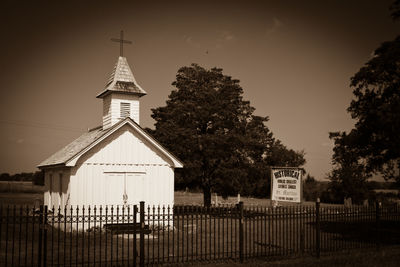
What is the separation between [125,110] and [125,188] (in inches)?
205

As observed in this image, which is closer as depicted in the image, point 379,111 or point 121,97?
point 379,111

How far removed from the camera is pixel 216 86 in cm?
3625

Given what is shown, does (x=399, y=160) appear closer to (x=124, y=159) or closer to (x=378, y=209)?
(x=378, y=209)

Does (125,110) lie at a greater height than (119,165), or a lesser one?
greater

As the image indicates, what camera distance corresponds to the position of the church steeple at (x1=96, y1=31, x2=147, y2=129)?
84.3 feet

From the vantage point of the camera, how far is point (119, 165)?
76.1ft

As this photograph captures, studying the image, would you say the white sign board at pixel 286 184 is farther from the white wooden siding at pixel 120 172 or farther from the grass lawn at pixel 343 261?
the white wooden siding at pixel 120 172

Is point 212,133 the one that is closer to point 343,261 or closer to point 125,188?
point 125,188

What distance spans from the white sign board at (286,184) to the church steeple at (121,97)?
38.2ft

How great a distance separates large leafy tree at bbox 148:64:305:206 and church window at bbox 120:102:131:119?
27.9ft

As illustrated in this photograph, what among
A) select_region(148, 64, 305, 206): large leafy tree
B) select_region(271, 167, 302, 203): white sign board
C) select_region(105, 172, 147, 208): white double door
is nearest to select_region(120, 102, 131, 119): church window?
select_region(105, 172, 147, 208): white double door

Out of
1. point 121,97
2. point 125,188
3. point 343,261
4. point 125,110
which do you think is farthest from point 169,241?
point 121,97

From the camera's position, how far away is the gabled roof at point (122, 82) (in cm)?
2581

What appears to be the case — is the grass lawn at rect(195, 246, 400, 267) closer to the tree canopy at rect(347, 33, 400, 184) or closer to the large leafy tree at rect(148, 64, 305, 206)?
the tree canopy at rect(347, 33, 400, 184)
